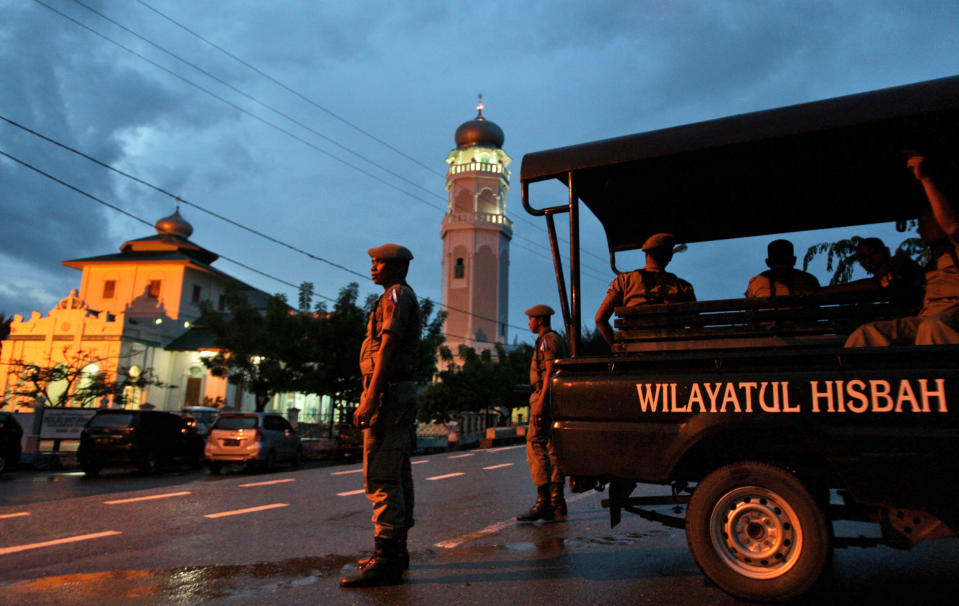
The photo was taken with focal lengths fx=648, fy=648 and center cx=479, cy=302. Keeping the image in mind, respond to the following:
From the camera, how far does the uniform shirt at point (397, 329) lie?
4242 mm

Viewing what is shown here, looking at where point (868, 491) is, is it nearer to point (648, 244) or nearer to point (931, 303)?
point (931, 303)

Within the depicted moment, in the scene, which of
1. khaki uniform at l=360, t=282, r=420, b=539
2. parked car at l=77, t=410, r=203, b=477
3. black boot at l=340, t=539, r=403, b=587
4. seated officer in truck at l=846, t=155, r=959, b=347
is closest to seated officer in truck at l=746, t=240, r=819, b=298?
seated officer in truck at l=846, t=155, r=959, b=347

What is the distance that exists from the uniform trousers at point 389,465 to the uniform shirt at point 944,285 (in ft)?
9.90

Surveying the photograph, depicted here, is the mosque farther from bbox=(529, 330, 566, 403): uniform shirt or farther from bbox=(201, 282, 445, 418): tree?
bbox=(529, 330, 566, 403): uniform shirt

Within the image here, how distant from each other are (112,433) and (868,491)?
15263 mm

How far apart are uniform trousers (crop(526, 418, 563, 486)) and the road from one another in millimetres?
446

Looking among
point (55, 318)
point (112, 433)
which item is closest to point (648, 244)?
point (112, 433)

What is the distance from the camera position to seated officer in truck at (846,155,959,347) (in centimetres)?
313

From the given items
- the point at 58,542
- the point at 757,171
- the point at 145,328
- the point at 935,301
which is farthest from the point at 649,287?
the point at 145,328

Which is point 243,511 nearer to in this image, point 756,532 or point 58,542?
point 58,542

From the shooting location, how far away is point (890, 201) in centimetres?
504

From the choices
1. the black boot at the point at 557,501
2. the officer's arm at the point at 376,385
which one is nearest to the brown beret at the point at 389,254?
the officer's arm at the point at 376,385

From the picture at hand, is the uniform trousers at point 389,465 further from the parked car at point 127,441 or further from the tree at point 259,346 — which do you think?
the tree at point 259,346

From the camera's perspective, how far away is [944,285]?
3.34m
